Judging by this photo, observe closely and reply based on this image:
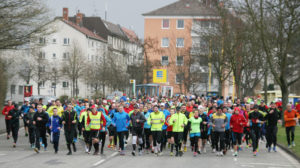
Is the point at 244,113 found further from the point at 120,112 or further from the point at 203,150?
the point at 120,112

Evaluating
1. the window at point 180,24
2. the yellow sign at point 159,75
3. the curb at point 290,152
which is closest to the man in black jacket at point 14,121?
the curb at point 290,152

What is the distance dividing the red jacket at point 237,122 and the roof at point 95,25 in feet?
296

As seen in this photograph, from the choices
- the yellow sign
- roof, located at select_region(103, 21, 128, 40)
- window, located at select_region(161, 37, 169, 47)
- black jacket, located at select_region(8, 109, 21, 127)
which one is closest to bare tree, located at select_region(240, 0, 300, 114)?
black jacket, located at select_region(8, 109, 21, 127)

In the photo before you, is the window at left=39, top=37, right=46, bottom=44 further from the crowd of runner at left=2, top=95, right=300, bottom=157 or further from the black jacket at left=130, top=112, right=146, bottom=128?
the black jacket at left=130, top=112, right=146, bottom=128

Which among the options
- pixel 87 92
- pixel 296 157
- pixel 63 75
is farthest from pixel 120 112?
pixel 87 92

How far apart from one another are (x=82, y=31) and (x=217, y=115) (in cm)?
7593

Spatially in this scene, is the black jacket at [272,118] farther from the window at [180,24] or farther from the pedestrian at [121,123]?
the window at [180,24]

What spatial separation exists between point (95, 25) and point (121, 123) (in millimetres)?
92828

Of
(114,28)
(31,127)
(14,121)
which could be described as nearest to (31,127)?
(31,127)

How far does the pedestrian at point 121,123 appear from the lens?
18.8 m

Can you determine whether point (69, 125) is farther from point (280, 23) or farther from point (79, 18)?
point (79, 18)

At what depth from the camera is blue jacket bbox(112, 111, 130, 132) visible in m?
18.8

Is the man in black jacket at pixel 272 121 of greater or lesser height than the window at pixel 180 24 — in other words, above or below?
below

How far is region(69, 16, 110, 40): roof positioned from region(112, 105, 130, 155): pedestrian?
295 feet
